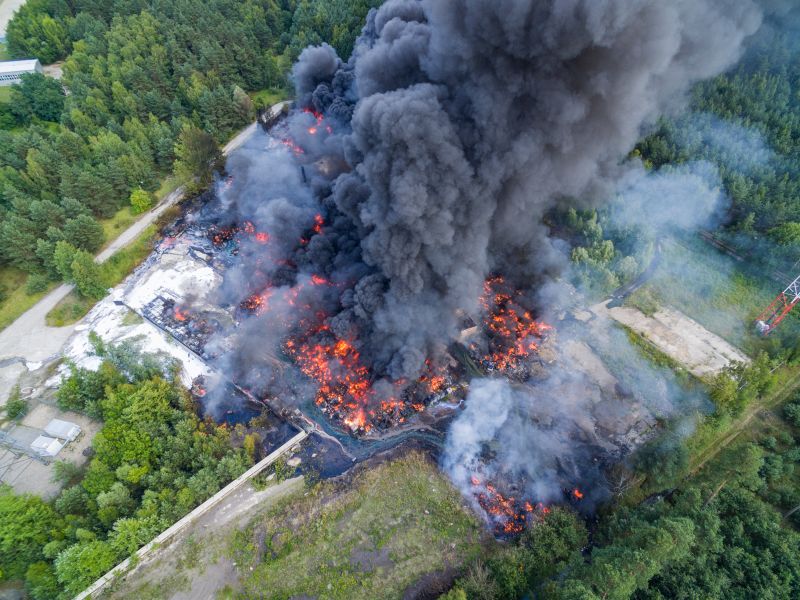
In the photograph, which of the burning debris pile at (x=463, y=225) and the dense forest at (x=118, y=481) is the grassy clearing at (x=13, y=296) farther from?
the burning debris pile at (x=463, y=225)

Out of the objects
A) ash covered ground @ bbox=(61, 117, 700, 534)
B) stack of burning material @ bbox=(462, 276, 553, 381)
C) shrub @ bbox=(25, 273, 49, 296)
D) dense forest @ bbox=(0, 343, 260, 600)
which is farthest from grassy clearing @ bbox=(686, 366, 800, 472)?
shrub @ bbox=(25, 273, 49, 296)

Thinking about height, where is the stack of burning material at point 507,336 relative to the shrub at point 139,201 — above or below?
below

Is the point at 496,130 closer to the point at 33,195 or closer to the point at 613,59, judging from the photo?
the point at 613,59

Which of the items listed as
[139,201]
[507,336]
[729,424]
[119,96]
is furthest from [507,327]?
[119,96]

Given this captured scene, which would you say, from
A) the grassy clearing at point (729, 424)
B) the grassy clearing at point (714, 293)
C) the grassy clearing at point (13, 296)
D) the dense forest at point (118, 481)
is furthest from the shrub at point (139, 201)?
the grassy clearing at point (729, 424)

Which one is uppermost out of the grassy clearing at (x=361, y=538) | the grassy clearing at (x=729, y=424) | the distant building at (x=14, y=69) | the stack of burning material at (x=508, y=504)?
the distant building at (x=14, y=69)

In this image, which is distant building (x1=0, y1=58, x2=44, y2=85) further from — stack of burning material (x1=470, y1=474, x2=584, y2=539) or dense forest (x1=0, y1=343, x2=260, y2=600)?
stack of burning material (x1=470, y1=474, x2=584, y2=539)
